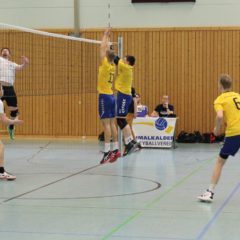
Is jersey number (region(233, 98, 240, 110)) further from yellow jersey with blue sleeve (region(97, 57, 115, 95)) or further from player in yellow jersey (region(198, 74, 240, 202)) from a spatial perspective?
yellow jersey with blue sleeve (region(97, 57, 115, 95))

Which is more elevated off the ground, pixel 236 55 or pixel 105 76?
pixel 236 55

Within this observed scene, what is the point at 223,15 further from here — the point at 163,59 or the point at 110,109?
the point at 110,109

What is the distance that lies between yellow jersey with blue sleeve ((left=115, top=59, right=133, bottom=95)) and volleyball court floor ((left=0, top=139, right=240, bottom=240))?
164 cm

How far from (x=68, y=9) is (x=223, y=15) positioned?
5237 millimetres

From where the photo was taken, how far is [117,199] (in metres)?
8.37

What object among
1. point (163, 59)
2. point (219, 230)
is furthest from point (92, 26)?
point (219, 230)

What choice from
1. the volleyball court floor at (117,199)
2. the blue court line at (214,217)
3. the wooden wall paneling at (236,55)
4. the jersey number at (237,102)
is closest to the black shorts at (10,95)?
the volleyball court floor at (117,199)

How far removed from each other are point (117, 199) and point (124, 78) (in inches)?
179

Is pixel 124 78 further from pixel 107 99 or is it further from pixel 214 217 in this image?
pixel 214 217

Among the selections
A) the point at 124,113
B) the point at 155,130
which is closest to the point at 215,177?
the point at 124,113

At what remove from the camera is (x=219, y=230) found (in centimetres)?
644

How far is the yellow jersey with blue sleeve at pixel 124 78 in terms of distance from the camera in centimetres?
1234

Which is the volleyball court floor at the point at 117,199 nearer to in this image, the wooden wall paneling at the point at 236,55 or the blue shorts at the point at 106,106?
the blue shorts at the point at 106,106

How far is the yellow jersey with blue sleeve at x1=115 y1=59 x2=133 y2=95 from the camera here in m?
12.3
